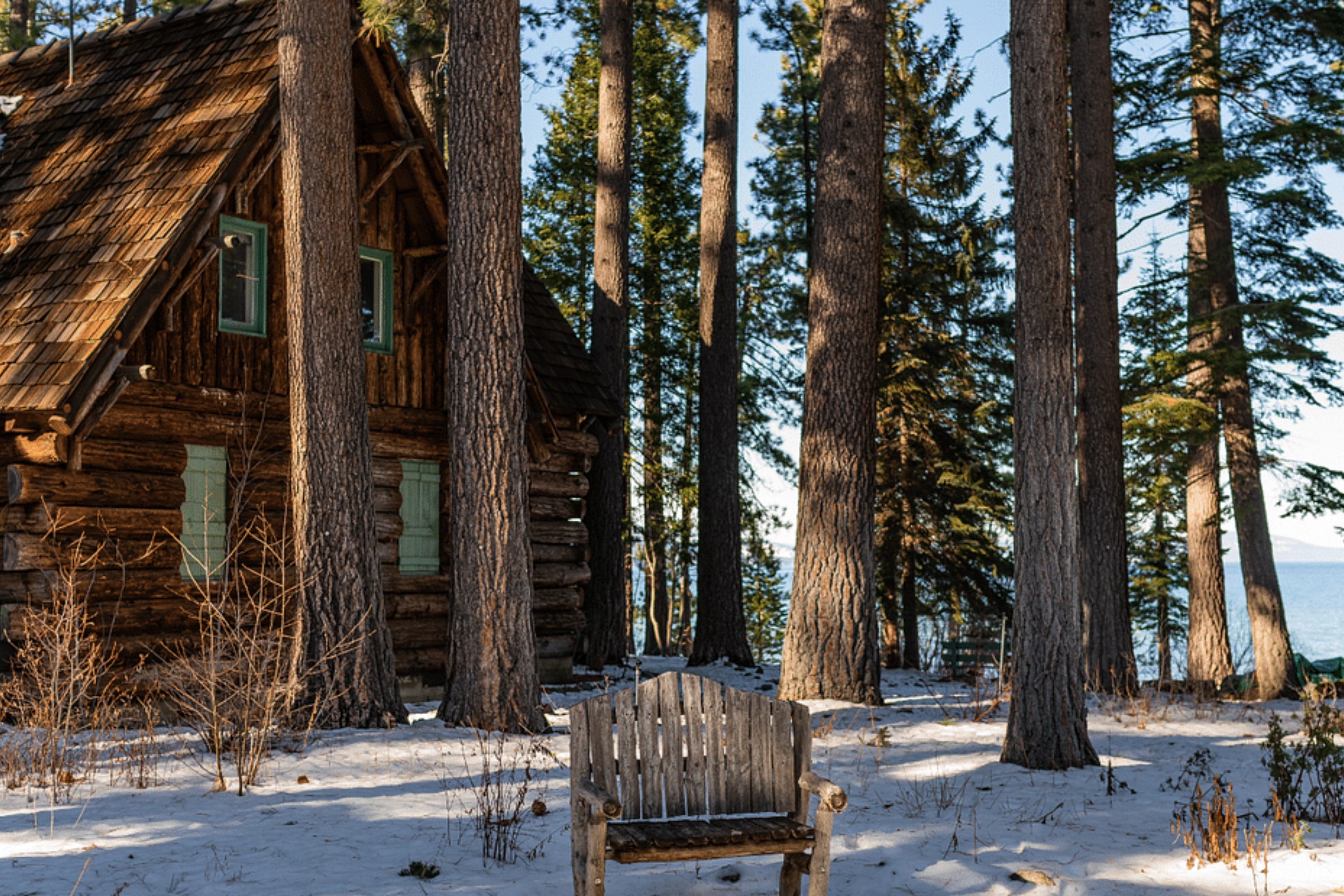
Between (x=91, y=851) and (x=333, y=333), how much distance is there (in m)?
5.32

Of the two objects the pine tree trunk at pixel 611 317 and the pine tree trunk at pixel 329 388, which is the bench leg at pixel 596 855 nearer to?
the pine tree trunk at pixel 329 388

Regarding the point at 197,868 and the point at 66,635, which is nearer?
the point at 197,868

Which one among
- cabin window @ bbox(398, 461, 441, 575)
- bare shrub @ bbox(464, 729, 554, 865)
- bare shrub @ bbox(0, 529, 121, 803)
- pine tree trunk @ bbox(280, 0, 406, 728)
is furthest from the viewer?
cabin window @ bbox(398, 461, 441, 575)

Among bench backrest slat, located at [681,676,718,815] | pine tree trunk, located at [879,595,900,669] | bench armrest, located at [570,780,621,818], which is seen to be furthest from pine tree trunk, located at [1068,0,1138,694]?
bench armrest, located at [570,780,621,818]

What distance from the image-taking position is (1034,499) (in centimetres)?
891

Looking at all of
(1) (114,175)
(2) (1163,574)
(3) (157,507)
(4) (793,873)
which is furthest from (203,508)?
(2) (1163,574)

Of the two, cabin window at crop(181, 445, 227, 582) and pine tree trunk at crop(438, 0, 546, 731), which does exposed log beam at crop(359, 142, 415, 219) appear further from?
cabin window at crop(181, 445, 227, 582)

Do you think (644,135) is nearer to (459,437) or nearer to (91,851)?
(459,437)

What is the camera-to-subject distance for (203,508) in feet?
41.0

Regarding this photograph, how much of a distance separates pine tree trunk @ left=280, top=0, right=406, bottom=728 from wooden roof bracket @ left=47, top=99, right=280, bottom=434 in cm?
147

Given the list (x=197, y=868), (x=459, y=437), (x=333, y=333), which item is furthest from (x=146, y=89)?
(x=197, y=868)

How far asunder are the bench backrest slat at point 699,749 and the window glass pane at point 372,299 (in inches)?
370

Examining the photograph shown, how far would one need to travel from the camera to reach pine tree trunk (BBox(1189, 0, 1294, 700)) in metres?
16.4

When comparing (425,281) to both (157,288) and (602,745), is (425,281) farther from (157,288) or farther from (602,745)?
(602,745)
